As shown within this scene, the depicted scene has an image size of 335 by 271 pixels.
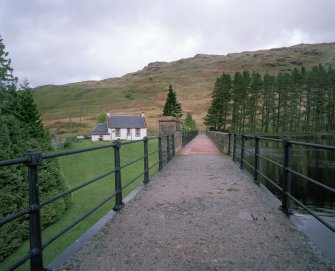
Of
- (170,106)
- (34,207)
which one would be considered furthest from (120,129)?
(34,207)

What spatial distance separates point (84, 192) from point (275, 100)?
58750 millimetres

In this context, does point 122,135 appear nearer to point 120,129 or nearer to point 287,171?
point 120,129

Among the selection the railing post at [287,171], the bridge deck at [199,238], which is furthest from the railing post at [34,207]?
the railing post at [287,171]

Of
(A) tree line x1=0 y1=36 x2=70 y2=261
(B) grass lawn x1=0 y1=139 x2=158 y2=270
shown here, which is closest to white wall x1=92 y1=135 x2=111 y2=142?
Answer: (B) grass lawn x1=0 y1=139 x2=158 y2=270

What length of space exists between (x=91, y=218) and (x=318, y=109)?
214 ft

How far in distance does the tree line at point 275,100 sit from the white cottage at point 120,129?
15.3m

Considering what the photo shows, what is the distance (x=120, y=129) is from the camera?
69625 mm

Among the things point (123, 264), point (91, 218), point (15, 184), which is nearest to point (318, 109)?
point (91, 218)

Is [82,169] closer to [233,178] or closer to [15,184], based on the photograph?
[15,184]

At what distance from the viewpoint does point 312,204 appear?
15719mm

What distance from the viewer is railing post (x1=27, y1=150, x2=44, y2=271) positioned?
8.78 feet

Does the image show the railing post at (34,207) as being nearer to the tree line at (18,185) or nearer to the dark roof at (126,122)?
the tree line at (18,185)

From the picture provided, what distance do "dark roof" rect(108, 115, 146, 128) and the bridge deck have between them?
64034 mm

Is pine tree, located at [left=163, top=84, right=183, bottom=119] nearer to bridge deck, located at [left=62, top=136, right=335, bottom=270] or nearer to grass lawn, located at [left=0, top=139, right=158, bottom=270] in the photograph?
grass lawn, located at [left=0, top=139, right=158, bottom=270]
